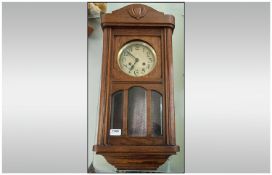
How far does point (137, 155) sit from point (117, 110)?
16cm

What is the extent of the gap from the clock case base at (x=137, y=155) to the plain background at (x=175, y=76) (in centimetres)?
13

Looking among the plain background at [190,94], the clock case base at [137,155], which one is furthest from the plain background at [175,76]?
the clock case base at [137,155]

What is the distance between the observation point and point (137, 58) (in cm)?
152

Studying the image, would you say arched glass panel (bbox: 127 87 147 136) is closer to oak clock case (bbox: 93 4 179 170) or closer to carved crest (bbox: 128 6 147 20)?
oak clock case (bbox: 93 4 179 170)

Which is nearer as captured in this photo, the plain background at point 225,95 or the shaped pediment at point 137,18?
the shaped pediment at point 137,18

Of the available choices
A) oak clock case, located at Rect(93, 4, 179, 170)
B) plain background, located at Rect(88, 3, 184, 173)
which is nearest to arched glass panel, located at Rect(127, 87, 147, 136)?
oak clock case, located at Rect(93, 4, 179, 170)

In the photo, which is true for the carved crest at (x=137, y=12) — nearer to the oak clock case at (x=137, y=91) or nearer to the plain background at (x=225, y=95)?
the oak clock case at (x=137, y=91)

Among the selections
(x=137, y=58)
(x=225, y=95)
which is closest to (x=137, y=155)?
(x=137, y=58)

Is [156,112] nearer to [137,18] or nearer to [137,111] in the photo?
[137,111]

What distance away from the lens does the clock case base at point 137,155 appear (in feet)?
4.74

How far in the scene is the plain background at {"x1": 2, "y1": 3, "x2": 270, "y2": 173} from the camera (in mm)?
1666

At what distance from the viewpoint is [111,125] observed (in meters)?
1.46

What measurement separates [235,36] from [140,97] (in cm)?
47

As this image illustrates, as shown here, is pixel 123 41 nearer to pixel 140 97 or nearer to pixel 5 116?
pixel 140 97
